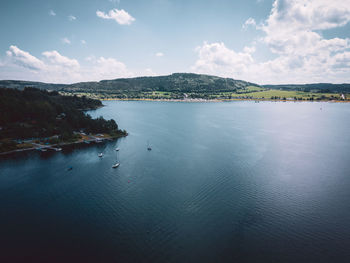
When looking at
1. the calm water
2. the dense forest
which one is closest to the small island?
the dense forest

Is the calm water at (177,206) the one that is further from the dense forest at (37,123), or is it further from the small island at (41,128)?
the dense forest at (37,123)

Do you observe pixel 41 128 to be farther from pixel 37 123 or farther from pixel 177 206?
pixel 177 206

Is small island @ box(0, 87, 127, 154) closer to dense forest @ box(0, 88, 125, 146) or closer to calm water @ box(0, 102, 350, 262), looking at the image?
dense forest @ box(0, 88, 125, 146)

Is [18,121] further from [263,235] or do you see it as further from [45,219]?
[263,235]

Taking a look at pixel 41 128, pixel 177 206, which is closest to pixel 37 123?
pixel 41 128

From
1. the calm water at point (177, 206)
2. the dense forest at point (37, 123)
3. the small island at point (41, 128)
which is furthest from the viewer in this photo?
the dense forest at point (37, 123)

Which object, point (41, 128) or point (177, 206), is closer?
point (177, 206)

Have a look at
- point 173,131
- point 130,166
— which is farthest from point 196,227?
point 173,131

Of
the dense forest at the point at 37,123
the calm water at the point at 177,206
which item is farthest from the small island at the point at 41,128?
the calm water at the point at 177,206

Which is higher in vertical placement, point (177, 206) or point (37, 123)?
point (37, 123)
